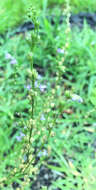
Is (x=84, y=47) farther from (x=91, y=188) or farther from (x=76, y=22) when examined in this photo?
(x=91, y=188)

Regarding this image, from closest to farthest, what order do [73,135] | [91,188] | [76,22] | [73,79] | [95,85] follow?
1. [91,188]
2. [73,135]
3. [95,85]
4. [73,79]
5. [76,22]

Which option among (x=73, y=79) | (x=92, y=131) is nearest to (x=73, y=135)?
(x=92, y=131)

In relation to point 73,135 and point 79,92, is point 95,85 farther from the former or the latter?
point 73,135

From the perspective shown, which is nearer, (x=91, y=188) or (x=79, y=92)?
(x=91, y=188)

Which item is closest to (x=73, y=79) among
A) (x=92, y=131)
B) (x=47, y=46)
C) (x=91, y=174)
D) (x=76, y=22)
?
(x=47, y=46)

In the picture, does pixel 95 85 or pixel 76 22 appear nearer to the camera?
pixel 95 85

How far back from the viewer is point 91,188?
1.60m

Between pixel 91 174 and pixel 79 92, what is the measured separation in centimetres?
86

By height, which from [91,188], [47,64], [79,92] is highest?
[47,64]

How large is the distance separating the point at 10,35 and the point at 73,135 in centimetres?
131

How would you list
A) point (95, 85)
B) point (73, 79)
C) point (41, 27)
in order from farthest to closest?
point (41, 27), point (73, 79), point (95, 85)

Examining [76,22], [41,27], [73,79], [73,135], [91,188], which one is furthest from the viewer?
[76,22]

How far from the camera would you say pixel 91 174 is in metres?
1.65

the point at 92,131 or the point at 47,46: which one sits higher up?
the point at 47,46
